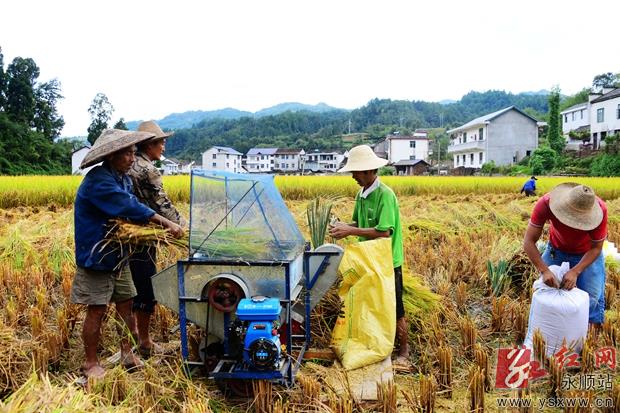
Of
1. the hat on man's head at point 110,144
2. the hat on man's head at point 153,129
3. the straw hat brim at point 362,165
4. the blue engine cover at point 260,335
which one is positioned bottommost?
the blue engine cover at point 260,335

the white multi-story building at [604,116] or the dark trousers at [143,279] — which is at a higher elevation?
the white multi-story building at [604,116]

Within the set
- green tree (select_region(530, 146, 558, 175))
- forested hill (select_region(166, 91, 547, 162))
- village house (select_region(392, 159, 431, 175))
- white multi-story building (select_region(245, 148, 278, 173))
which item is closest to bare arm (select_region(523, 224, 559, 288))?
green tree (select_region(530, 146, 558, 175))

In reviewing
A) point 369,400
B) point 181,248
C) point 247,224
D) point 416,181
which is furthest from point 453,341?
point 416,181

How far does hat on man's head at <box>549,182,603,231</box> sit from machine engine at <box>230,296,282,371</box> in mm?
2059

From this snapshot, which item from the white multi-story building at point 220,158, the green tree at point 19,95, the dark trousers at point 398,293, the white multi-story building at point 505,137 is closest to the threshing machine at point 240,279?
the dark trousers at point 398,293

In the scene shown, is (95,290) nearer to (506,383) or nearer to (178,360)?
(178,360)

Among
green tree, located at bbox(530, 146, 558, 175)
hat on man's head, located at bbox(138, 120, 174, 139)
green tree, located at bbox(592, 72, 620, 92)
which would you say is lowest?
hat on man's head, located at bbox(138, 120, 174, 139)

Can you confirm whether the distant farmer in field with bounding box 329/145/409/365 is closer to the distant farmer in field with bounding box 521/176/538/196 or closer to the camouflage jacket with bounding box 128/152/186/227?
the camouflage jacket with bounding box 128/152/186/227

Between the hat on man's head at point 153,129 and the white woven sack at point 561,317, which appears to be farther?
the hat on man's head at point 153,129

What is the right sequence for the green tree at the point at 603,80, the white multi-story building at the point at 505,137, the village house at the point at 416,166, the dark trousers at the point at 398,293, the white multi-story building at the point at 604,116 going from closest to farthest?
the dark trousers at the point at 398,293 < the white multi-story building at the point at 604,116 < the white multi-story building at the point at 505,137 < the village house at the point at 416,166 < the green tree at the point at 603,80

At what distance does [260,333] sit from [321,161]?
69.7 metres

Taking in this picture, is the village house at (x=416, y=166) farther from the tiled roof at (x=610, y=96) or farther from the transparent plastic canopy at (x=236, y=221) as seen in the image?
the transparent plastic canopy at (x=236, y=221)

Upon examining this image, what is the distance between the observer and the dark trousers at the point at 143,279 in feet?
11.1

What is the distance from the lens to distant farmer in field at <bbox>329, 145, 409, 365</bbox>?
3154mm
